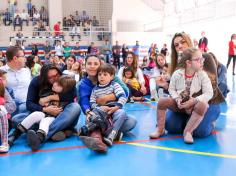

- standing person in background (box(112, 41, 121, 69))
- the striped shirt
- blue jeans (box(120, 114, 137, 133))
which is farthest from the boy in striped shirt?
standing person in background (box(112, 41, 121, 69))

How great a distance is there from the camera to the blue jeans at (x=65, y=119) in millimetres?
3227

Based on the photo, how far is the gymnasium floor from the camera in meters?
2.41

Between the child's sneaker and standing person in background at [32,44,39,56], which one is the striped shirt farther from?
standing person in background at [32,44,39,56]

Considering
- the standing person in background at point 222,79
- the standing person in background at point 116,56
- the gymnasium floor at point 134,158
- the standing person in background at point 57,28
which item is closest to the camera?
the gymnasium floor at point 134,158

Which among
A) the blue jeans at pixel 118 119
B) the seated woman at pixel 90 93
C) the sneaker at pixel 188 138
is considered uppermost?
the seated woman at pixel 90 93

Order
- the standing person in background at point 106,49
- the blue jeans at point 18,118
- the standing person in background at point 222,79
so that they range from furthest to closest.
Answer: the standing person in background at point 106,49
the standing person in background at point 222,79
the blue jeans at point 18,118

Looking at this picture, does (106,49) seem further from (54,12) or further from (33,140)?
(33,140)

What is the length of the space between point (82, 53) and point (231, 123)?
1379 cm

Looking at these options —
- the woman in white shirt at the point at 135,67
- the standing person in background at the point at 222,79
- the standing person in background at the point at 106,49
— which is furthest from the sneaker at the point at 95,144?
the standing person in background at the point at 106,49

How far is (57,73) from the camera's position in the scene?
3.45 metres

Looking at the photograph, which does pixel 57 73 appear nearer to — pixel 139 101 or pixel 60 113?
pixel 60 113

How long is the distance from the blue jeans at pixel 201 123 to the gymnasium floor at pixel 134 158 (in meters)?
0.10

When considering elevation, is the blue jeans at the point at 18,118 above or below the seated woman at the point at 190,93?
below

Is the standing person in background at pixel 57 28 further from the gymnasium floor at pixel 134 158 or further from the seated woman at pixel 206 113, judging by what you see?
the gymnasium floor at pixel 134 158
